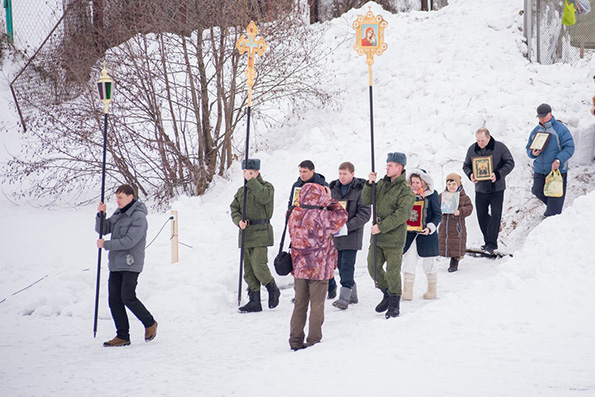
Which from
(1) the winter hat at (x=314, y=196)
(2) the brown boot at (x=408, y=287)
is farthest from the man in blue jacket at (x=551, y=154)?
(1) the winter hat at (x=314, y=196)

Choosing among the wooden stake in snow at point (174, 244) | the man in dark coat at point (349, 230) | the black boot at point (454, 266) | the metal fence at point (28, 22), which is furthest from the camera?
the metal fence at point (28, 22)

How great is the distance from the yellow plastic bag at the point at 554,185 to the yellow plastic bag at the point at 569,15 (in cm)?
623

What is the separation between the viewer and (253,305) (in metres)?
8.92

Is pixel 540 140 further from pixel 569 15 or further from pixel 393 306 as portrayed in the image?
pixel 569 15

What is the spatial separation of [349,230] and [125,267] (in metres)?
2.85

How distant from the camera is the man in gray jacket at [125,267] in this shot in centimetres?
762

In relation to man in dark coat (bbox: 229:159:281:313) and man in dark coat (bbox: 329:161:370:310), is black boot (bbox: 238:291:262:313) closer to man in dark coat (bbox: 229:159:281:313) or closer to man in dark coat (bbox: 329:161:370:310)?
man in dark coat (bbox: 229:159:281:313)

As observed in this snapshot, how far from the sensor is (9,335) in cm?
820

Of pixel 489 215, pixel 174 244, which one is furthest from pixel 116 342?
pixel 489 215

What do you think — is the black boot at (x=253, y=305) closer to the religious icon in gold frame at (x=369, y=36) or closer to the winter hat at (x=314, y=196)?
the winter hat at (x=314, y=196)

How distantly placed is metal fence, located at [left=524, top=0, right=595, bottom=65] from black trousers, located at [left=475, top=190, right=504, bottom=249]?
6.21 m

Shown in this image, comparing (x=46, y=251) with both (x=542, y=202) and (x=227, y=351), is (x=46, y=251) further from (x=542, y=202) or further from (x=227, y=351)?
(x=542, y=202)

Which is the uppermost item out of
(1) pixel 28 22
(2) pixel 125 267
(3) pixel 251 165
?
(1) pixel 28 22

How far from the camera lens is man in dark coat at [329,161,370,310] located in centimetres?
877
